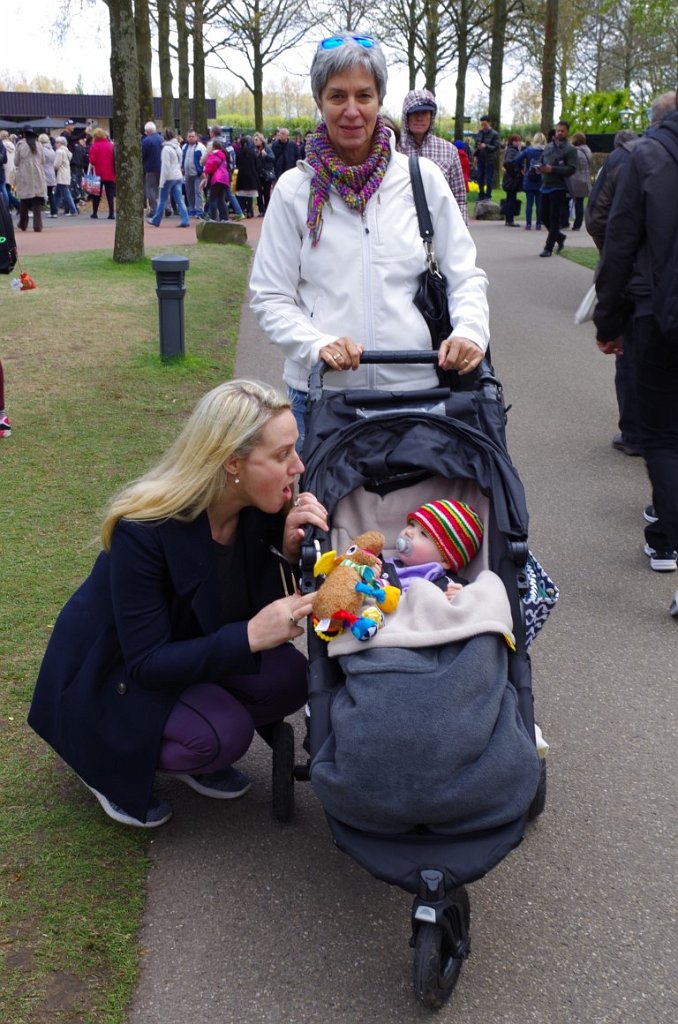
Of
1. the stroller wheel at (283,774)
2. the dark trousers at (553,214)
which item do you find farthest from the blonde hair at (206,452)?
the dark trousers at (553,214)

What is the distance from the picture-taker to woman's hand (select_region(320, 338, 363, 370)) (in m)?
3.53

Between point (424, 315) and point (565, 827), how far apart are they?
5.68 feet

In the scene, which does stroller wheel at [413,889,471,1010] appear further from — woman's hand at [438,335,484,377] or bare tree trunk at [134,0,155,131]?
bare tree trunk at [134,0,155,131]

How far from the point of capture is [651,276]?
468 cm

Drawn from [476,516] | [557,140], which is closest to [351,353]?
[476,516]

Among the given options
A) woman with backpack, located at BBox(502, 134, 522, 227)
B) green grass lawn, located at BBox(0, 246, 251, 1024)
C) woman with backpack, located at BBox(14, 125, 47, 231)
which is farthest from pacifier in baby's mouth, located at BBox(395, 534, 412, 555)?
woman with backpack, located at BBox(502, 134, 522, 227)

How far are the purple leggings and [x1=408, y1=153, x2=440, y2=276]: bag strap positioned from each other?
144 centimetres

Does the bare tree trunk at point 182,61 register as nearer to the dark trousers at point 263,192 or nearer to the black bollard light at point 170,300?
the dark trousers at point 263,192

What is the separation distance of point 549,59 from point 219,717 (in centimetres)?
3111

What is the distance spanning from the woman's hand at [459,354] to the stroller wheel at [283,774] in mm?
1262

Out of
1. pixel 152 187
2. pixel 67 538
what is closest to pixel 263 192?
pixel 152 187

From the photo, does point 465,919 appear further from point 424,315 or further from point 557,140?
point 557,140

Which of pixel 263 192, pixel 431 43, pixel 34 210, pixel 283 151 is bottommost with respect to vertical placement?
pixel 34 210

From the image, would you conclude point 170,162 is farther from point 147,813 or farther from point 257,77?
point 147,813
